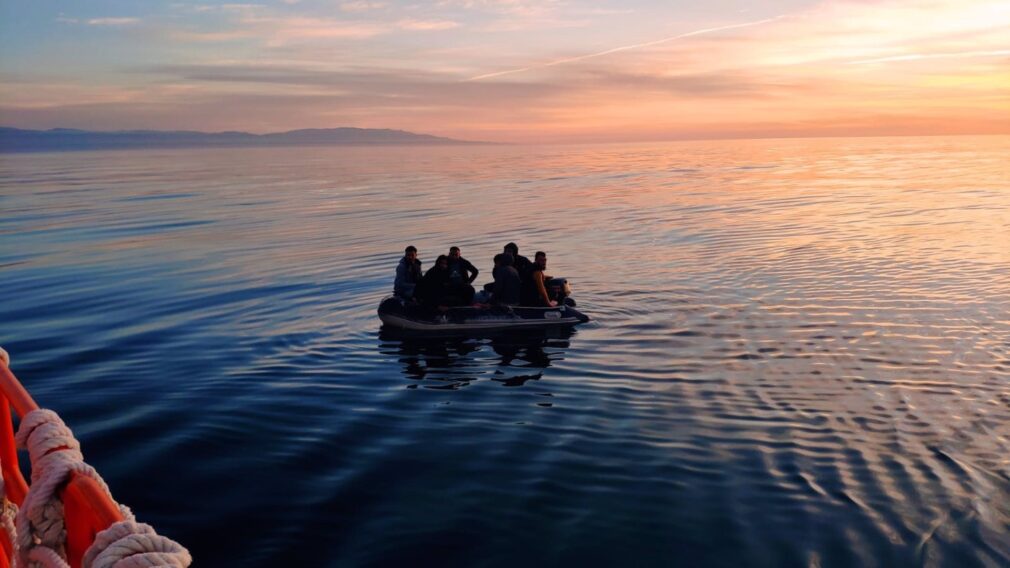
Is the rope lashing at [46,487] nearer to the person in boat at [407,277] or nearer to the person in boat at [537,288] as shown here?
the person in boat at [537,288]

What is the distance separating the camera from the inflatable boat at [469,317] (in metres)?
20.8

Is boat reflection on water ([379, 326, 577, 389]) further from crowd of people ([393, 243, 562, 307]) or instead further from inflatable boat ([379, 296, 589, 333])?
crowd of people ([393, 243, 562, 307])

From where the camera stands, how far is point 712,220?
155ft

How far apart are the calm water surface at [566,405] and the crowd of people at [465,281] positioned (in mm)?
1275

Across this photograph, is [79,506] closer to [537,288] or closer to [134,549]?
[134,549]

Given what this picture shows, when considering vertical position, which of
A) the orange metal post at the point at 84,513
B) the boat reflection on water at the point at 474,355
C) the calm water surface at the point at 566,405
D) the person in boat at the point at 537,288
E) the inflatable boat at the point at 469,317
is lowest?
the boat reflection on water at the point at 474,355

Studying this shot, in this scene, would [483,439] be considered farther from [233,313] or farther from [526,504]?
[233,313]

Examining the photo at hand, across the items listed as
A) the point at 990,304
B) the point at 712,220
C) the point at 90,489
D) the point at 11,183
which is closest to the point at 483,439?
the point at 90,489

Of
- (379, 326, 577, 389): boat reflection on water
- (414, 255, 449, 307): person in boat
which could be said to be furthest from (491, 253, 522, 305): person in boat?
(414, 255, 449, 307): person in boat

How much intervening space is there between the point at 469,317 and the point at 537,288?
1.84 metres

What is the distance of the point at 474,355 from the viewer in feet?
63.2

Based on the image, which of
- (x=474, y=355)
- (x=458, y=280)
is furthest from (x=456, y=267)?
(x=474, y=355)

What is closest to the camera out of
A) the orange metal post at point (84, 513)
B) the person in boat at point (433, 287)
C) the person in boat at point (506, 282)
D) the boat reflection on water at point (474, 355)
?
the orange metal post at point (84, 513)

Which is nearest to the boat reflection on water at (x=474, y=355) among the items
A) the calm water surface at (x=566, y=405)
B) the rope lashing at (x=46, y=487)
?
the calm water surface at (x=566, y=405)
